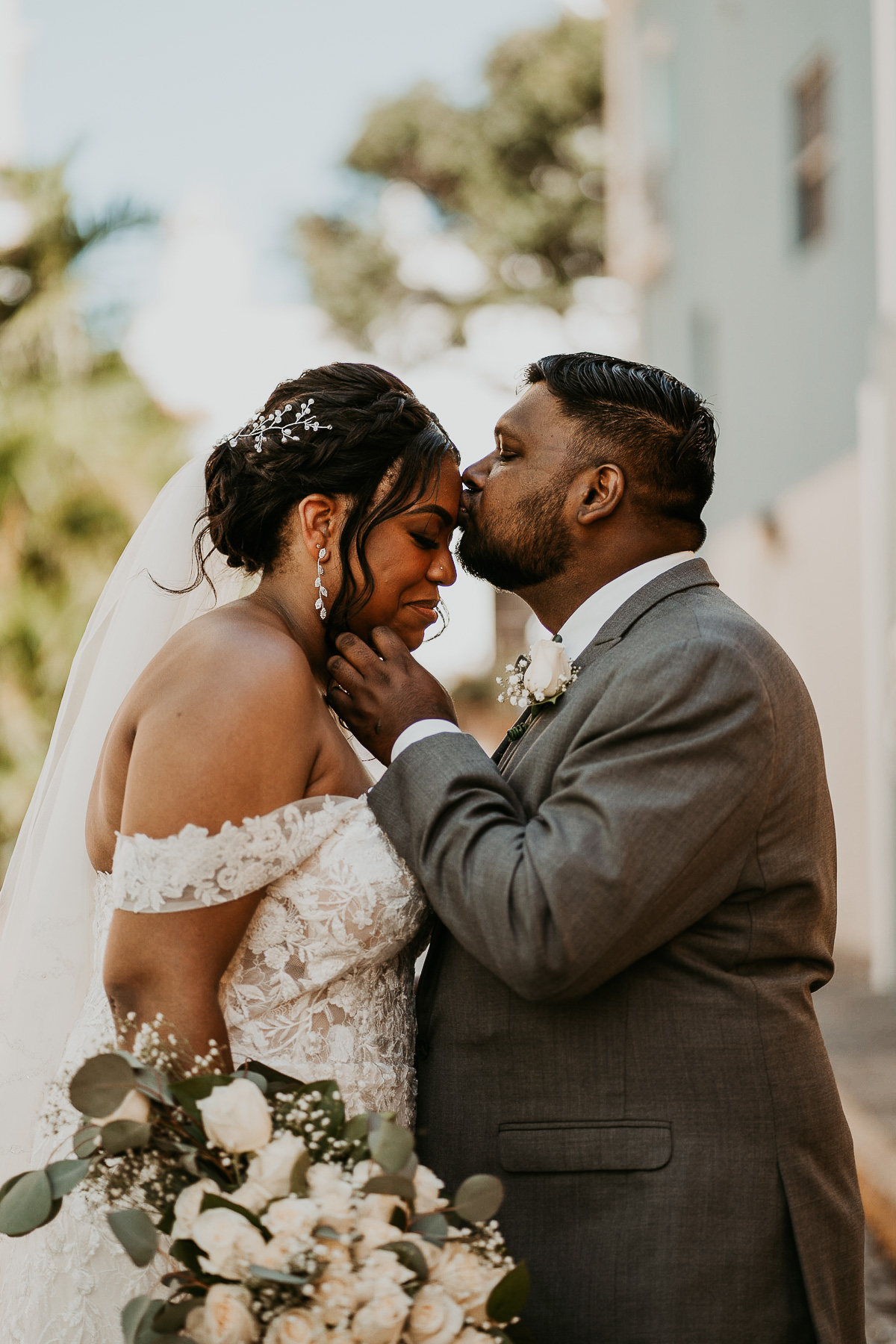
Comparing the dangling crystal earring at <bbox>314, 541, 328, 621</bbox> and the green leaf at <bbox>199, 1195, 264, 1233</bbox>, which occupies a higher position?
the dangling crystal earring at <bbox>314, 541, 328, 621</bbox>

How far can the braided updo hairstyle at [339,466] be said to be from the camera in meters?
2.80

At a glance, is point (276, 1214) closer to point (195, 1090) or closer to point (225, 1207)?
point (225, 1207)

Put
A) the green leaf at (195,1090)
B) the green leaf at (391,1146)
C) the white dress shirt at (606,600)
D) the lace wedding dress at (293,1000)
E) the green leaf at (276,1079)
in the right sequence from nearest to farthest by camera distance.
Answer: the green leaf at (391,1146), the green leaf at (195,1090), the green leaf at (276,1079), the lace wedding dress at (293,1000), the white dress shirt at (606,600)

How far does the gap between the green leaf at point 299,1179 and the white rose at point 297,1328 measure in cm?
15

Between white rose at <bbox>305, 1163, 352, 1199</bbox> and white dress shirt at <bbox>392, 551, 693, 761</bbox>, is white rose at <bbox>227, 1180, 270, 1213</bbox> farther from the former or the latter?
white dress shirt at <bbox>392, 551, 693, 761</bbox>

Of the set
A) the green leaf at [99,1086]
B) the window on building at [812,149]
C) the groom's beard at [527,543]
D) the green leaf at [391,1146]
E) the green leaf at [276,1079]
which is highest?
the window on building at [812,149]

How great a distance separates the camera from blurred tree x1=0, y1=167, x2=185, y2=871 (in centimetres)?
940

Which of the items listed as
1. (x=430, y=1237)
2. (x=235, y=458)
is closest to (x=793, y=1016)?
(x=430, y=1237)

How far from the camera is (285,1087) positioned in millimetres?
2166

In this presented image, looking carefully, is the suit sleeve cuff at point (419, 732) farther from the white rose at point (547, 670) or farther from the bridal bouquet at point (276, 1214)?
the bridal bouquet at point (276, 1214)

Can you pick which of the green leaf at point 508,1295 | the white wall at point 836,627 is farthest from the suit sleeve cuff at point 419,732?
the white wall at point 836,627

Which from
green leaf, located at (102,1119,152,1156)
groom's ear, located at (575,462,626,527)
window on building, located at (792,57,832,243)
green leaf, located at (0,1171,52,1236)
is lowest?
green leaf, located at (0,1171,52,1236)

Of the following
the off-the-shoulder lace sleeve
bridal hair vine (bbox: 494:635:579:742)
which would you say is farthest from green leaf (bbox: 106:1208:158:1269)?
bridal hair vine (bbox: 494:635:579:742)

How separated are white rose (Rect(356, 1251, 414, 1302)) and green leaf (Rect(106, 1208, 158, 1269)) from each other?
12.5 inches
